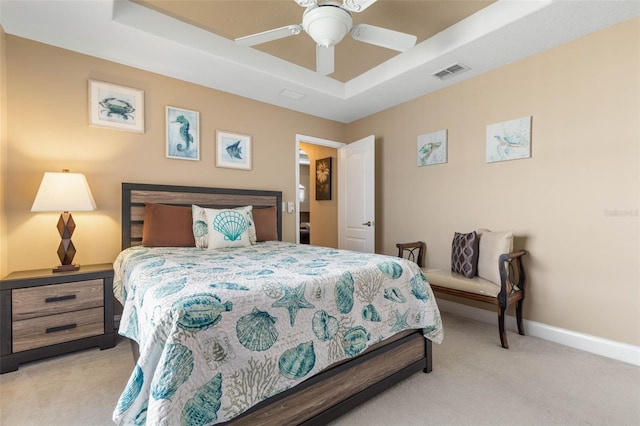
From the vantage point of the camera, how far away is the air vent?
290cm

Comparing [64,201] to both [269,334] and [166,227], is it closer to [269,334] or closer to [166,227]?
[166,227]

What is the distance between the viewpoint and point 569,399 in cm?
173

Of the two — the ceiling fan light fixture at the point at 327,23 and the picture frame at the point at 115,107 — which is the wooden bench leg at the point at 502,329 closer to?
the ceiling fan light fixture at the point at 327,23

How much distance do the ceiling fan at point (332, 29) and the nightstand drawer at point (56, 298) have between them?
7.33ft

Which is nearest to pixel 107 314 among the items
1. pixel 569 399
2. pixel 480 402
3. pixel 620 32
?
pixel 480 402

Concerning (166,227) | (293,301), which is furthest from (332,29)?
(166,227)

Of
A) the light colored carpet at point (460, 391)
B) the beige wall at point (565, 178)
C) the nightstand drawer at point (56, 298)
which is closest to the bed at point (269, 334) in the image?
the light colored carpet at point (460, 391)

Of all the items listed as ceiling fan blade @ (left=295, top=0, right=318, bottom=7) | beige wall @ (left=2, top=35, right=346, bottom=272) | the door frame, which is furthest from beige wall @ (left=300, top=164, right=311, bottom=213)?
ceiling fan blade @ (left=295, top=0, right=318, bottom=7)

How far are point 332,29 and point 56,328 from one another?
2.95 m

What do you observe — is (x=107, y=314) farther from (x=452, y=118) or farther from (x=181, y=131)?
(x=452, y=118)

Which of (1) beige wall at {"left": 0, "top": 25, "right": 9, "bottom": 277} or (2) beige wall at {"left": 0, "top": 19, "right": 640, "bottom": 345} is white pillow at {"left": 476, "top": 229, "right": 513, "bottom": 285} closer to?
(2) beige wall at {"left": 0, "top": 19, "right": 640, "bottom": 345}

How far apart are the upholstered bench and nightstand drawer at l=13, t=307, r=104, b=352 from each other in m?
2.94

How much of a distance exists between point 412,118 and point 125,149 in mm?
3276

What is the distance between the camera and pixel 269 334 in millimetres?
1269
